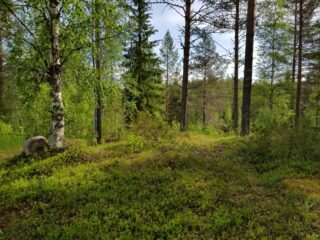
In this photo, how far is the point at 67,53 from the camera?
32.9 ft

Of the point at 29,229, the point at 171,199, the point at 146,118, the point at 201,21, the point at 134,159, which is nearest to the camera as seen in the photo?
the point at 29,229

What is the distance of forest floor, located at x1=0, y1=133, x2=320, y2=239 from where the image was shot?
5066 millimetres

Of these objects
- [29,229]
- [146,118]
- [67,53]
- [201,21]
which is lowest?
[29,229]

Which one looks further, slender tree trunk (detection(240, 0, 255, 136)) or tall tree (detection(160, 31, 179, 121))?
tall tree (detection(160, 31, 179, 121))

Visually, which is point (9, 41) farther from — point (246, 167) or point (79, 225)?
point (246, 167)

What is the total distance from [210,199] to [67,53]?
693 cm

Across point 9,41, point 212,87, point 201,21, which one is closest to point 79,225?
point 9,41

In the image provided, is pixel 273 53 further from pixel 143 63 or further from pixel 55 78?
pixel 55 78

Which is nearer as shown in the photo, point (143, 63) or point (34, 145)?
point (34, 145)

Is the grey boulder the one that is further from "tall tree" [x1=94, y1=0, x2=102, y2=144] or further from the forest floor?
"tall tree" [x1=94, y1=0, x2=102, y2=144]

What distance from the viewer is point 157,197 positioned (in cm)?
626

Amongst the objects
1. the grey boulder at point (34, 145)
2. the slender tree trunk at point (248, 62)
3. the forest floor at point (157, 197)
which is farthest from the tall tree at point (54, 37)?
the slender tree trunk at point (248, 62)

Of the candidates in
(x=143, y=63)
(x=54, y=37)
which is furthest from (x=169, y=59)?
(x=54, y=37)

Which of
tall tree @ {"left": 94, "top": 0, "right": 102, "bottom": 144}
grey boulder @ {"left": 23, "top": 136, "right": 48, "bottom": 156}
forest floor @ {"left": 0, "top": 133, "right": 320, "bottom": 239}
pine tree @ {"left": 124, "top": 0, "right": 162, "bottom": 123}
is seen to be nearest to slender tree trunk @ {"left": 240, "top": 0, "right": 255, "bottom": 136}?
forest floor @ {"left": 0, "top": 133, "right": 320, "bottom": 239}
